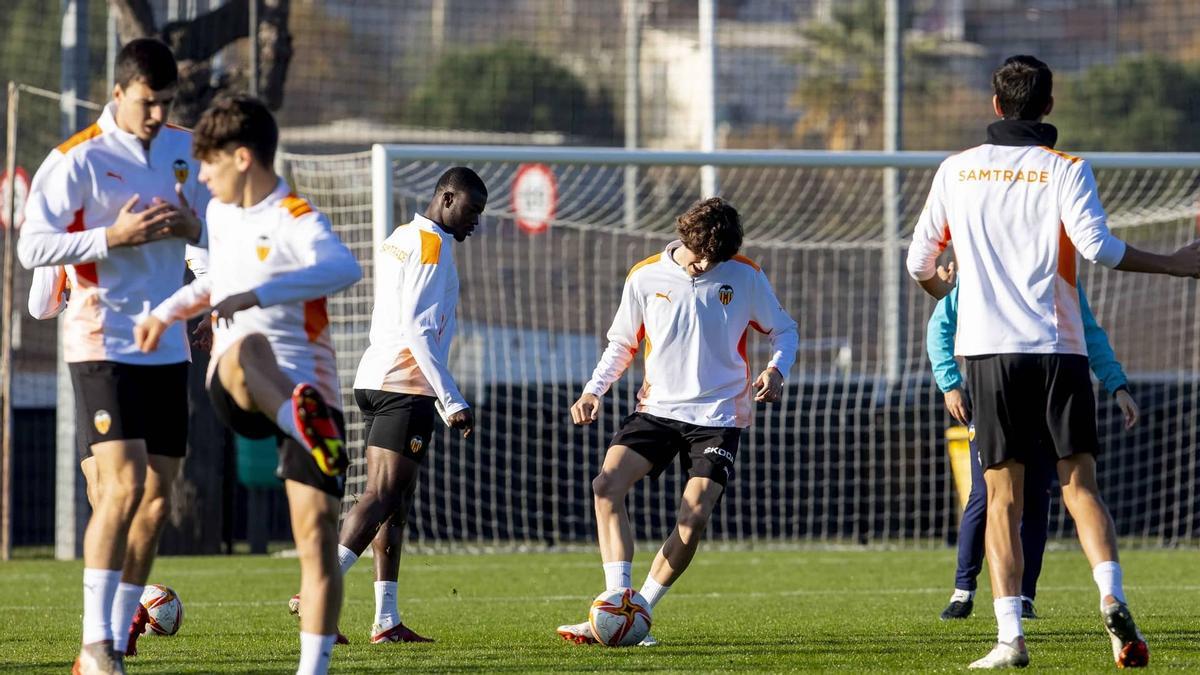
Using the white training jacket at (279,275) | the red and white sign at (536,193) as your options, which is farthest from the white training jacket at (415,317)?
the red and white sign at (536,193)

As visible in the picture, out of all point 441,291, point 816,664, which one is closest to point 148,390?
point 441,291

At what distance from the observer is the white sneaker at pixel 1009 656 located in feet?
19.8

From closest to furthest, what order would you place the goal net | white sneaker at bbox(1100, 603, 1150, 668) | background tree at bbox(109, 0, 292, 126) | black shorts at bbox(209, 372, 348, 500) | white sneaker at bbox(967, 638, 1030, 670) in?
black shorts at bbox(209, 372, 348, 500) → white sneaker at bbox(1100, 603, 1150, 668) → white sneaker at bbox(967, 638, 1030, 670) → background tree at bbox(109, 0, 292, 126) → the goal net

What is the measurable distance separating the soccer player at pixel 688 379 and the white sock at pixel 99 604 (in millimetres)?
2295

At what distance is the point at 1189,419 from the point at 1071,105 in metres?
21.5

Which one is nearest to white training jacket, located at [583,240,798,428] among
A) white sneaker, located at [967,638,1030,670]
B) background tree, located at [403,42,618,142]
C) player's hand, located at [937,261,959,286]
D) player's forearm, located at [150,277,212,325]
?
player's hand, located at [937,261,959,286]

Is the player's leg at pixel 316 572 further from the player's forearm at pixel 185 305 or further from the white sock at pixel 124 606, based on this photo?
the white sock at pixel 124 606

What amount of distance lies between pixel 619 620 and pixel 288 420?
2.46m

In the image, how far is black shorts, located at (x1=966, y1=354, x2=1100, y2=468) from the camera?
6.05 meters

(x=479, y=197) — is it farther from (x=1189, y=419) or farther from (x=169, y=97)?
(x=1189, y=419)

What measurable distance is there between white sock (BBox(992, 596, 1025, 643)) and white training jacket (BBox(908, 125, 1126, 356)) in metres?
0.86

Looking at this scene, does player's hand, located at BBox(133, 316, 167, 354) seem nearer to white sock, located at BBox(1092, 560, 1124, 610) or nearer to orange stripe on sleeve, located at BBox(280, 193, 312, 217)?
orange stripe on sleeve, located at BBox(280, 193, 312, 217)

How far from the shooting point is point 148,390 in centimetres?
576

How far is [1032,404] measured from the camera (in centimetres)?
610
